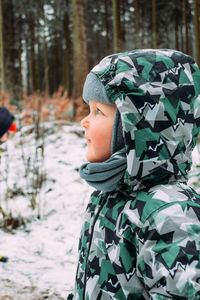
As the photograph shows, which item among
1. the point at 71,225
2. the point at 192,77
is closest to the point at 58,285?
the point at 71,225

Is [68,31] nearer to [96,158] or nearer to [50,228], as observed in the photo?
[50,228]

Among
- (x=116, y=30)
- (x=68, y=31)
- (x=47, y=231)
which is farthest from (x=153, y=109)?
(x=68, y=31)

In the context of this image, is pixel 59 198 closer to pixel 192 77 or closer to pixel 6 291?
pixel 6 291

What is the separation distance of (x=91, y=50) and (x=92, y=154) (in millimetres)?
27192

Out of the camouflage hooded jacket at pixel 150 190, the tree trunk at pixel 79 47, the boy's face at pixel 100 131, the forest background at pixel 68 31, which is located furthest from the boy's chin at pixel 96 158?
the tree trunk at pixel 79 47

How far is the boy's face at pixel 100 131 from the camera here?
3.80ft

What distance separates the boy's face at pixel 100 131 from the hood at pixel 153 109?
89 mm

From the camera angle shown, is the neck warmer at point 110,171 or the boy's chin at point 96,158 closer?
the neck warmer at point 110,171

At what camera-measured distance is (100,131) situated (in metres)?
1.16

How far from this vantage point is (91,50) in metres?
27.1

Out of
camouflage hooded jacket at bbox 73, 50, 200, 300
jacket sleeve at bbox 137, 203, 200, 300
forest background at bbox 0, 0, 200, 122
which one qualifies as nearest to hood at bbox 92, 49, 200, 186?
camouflage hooded jacket at bbox 73, 50, 200, 300

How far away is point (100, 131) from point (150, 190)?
0.28 meters

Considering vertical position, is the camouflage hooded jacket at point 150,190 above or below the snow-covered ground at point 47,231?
above

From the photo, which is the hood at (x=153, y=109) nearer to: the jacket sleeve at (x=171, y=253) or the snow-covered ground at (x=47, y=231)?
the jacket sleeve at (x=171, y=253)
